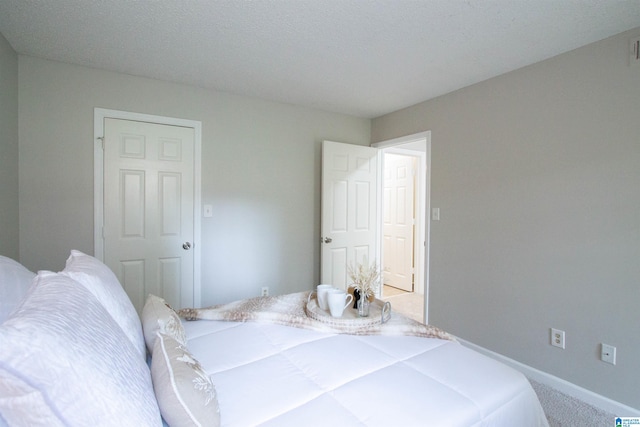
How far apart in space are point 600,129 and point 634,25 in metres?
0.60

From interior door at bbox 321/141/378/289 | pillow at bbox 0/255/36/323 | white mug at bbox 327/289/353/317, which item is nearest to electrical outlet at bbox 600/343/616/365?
white mug at bbox 327/289/353/317

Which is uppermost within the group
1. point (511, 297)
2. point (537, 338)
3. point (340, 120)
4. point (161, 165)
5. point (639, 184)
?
point (340, 120)

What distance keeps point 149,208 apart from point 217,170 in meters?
0.71

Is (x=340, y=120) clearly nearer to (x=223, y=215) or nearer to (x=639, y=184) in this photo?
(x=223, y=215)

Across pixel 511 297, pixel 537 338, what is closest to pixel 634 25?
pixel 511 297

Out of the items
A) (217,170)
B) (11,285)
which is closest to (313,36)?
(217,170)

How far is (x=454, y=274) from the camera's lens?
296cm

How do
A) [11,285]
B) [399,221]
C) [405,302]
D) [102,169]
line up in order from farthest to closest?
1. [399,221]
2. [405,302]
3. [102,169]
4. [11,285]

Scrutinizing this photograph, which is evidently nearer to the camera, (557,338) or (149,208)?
(557,338)

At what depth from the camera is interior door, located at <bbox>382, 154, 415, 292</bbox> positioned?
15.7 ft

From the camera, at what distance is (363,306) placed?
68.1 inches

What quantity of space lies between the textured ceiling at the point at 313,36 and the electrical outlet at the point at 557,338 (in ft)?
6.60

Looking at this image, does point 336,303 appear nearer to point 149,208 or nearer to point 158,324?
point 158,324

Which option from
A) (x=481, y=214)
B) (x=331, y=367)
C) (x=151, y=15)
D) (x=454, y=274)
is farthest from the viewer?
(x=454, y=274)
